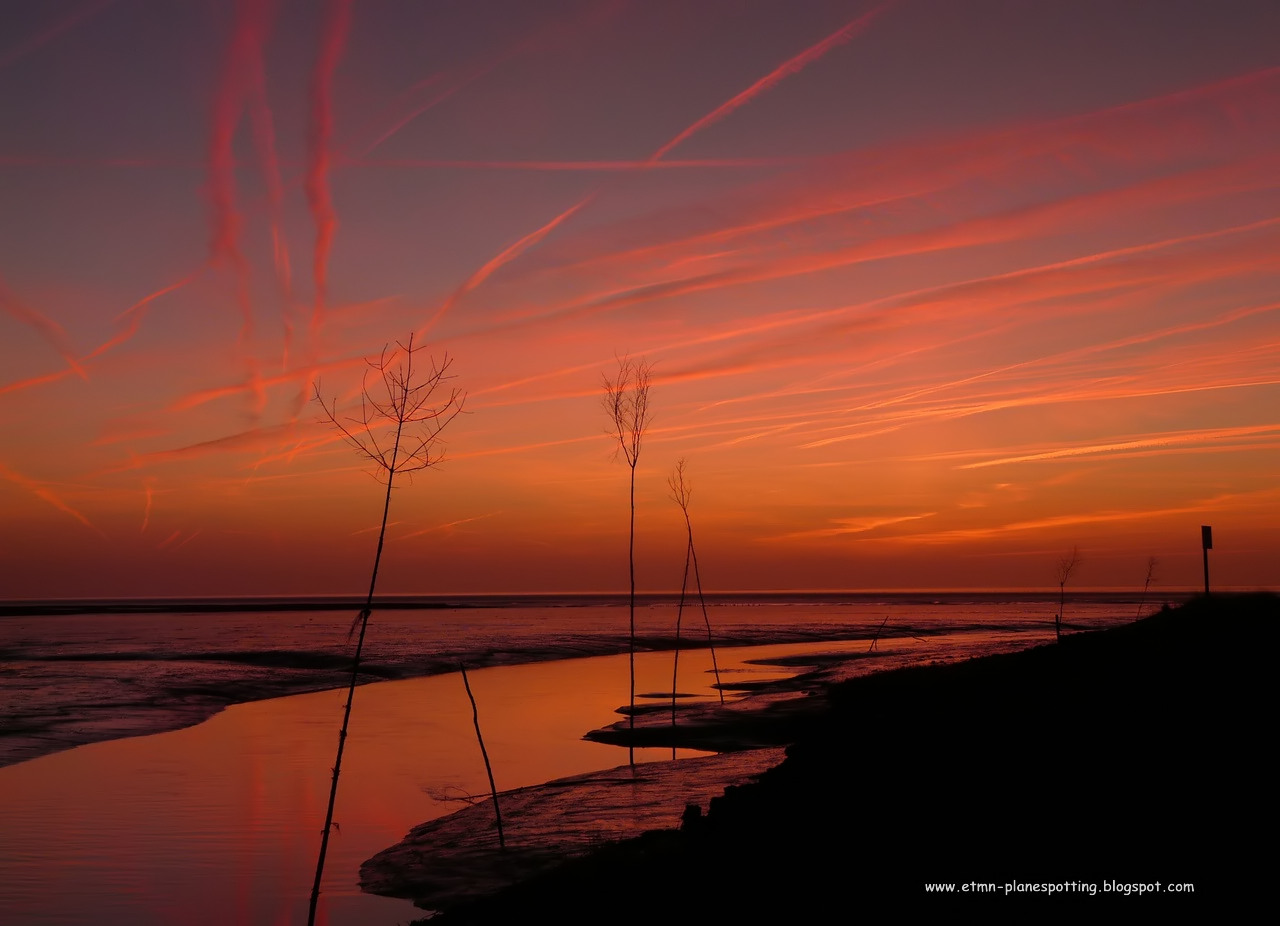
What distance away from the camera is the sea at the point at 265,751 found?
13.4m

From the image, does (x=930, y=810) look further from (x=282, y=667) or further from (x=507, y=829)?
(x=282, y=667)

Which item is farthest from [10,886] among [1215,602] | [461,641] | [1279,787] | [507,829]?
[461,641]

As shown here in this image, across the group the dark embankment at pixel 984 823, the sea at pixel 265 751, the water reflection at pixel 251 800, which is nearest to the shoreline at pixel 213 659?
the sea at pixel 265 751

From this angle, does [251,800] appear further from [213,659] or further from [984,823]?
[213,659]

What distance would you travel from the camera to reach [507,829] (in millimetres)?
15898

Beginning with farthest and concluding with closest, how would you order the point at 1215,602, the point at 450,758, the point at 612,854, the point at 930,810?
the point at 1215,602
the point at 450,758
the point at 612,854
the point at 930,810

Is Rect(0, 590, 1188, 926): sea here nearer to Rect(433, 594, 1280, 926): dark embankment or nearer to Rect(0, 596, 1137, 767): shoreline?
Rect(0, 596, 1137, 767): shoreline

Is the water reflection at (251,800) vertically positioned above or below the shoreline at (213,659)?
above

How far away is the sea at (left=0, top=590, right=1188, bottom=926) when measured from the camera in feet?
43.8

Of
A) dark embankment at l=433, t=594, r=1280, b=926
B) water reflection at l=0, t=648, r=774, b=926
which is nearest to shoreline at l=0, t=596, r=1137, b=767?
water reflection at l=0, t=648, r=774, b=926

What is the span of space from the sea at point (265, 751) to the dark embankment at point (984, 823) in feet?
13.3

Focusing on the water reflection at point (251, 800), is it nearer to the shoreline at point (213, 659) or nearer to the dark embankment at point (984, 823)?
the shoreline at point (213, 659)

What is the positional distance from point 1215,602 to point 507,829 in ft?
88.4

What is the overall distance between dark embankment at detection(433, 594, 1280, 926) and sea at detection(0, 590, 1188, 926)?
4.05 meters
